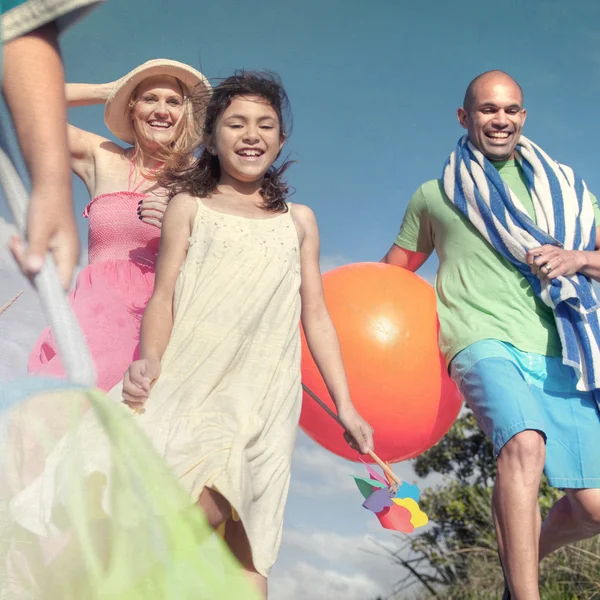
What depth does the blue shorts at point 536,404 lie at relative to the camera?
120 inches

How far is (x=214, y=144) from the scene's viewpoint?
2877 mm

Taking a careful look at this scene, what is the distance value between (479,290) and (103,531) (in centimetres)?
211

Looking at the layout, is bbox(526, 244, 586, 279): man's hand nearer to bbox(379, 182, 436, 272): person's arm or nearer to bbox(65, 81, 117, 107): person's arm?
bbox(379, 182, 436, 272): person's arm

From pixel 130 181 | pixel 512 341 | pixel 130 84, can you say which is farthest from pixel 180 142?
pixel 512 341

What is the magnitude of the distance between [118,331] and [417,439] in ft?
4.57

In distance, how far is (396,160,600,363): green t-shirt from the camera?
10.8ft

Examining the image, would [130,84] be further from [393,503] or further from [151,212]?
[393,503]

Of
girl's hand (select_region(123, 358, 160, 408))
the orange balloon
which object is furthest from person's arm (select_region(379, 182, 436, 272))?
girl's hand (select_region(123, 358, 160, 408))

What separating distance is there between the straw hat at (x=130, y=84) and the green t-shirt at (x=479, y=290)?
114cm

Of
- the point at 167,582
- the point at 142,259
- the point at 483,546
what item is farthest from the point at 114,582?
the point at 483,546

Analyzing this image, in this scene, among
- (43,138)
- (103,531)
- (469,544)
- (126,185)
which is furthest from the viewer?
(469,544)

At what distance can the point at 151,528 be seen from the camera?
1.73m

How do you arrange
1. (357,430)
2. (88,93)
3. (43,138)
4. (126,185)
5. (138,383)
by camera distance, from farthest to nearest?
(88,93)
(126,185)
(357,430)
(138,383)
(43,138)

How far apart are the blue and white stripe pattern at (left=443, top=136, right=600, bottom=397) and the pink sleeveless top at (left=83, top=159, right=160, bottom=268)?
132 cm
